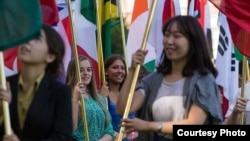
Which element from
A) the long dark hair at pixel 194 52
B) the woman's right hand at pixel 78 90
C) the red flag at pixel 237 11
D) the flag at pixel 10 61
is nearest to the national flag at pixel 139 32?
the flag at pixel 10 61

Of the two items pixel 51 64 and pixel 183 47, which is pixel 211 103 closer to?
pixel 183 47

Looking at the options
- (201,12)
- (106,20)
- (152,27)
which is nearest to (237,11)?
(152,27)

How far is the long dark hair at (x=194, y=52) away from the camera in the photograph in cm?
775

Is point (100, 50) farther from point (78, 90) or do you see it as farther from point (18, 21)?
point (18, 21)

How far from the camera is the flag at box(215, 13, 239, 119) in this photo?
503 inches

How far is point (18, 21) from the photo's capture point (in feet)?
22.6

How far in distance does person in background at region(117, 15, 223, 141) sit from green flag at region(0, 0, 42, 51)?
1228 millimetres

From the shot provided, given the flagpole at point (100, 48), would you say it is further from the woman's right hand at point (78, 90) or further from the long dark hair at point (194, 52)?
the long dark hair at point (194, 52)

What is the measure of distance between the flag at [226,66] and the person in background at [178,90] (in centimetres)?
484

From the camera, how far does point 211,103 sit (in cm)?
767

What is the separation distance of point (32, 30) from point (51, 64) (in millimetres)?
523

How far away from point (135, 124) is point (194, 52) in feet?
2.26

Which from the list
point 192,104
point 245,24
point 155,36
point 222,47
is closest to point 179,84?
point 192,104

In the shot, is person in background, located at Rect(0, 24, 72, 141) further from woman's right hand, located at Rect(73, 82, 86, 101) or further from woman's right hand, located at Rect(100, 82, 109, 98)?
woman's right hand, located at Rect(100, 82, 109, 98)
